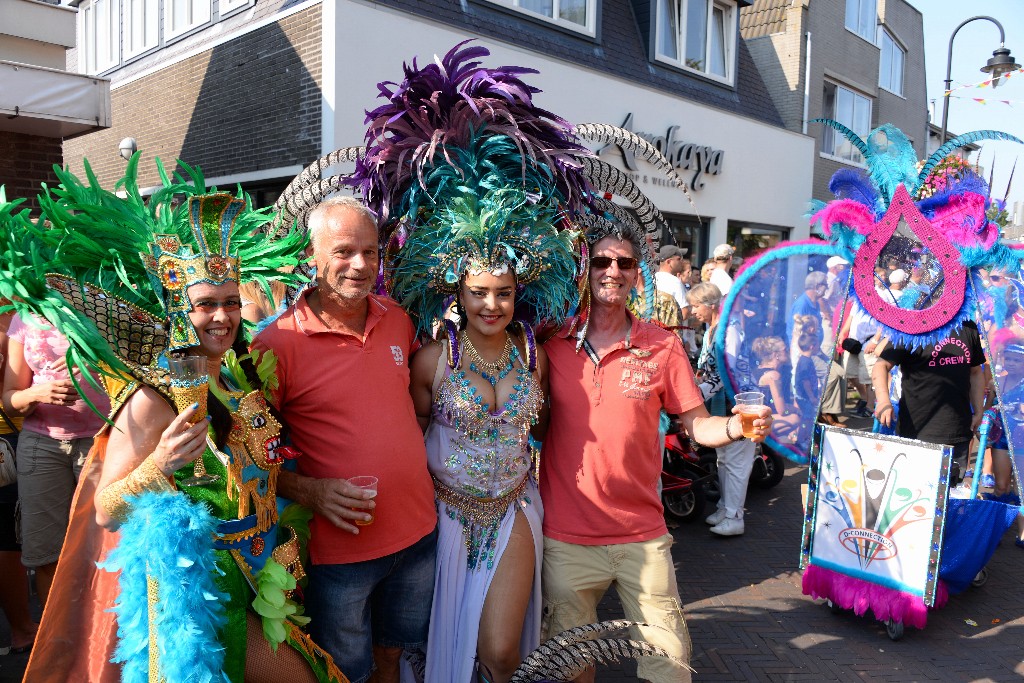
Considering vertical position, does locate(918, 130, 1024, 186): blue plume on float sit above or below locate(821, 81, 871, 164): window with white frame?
below

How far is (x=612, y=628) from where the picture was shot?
2.13 meters

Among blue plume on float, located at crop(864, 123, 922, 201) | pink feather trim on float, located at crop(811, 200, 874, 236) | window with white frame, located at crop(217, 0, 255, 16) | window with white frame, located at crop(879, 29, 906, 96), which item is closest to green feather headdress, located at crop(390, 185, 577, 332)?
pink feather trim on float, located at crop(811, 200, 874, 236)

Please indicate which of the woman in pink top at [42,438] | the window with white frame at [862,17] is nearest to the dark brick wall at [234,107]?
the woman in pink top at [42,438]

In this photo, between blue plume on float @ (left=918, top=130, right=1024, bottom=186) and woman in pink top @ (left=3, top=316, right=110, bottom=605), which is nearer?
woman in pink top @ (left=3, top=316, right=110, bottom=605)

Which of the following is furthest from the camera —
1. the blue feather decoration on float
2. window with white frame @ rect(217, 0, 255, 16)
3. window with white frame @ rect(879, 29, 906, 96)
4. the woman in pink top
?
window with white frame @ rect(879, 29, 906, 96)

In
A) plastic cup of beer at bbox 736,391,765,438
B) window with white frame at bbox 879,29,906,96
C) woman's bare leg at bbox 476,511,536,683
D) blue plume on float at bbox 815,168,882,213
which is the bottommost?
woman's bare leg at bbox 476,511,536,683

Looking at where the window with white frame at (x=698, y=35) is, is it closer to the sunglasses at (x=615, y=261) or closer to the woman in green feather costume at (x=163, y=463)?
the sunglasses at (x=615, y=261)

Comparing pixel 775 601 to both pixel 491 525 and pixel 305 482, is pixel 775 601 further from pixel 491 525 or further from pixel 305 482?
pixel 305 482

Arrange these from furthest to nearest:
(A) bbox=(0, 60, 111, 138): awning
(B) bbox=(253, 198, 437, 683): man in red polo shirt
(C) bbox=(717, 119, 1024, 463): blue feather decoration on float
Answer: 1. (A) bbox=(0, 60, 111, 138): awning
2. (C) bbox=(717, 119, 1024, 463): blue feather decoration on float
3. (B) bbox=(253, 198, 437, 683): man in red polo shirt

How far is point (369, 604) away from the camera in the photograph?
250 centimetres

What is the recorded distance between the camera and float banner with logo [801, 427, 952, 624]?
144 inches

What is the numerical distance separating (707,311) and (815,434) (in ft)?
5.93

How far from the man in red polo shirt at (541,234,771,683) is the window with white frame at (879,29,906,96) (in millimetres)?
18818

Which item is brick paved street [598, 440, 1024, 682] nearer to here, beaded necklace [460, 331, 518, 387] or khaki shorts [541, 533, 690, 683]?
khaki shorts [541, 533, 690, 683]
